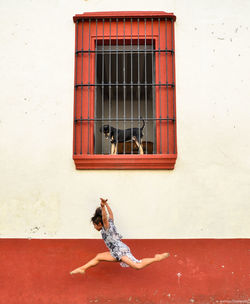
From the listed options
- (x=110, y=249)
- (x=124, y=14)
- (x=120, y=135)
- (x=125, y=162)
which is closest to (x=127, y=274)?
(x=110, y=249)

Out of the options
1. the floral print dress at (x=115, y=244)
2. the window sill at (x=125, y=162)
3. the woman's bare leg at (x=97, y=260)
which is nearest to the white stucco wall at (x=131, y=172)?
the window sill at (x=125, y=162)

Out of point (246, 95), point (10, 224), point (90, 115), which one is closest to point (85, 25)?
point (90, 115)

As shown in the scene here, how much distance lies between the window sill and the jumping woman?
2.39 ft

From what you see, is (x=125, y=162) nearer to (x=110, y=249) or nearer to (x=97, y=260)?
(x=110, y=249)

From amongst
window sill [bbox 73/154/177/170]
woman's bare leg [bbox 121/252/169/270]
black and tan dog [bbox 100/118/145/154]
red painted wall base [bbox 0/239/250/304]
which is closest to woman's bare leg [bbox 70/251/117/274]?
woman's bare leg [bbox 121/252/169/270]

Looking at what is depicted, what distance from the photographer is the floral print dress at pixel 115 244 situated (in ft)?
15.0

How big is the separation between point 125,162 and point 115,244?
3.83ft

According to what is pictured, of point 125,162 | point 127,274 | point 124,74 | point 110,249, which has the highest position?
point 124,74

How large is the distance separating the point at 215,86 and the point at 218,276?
270 cm

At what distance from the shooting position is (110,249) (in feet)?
15.3

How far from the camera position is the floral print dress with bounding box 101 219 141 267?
4.58m

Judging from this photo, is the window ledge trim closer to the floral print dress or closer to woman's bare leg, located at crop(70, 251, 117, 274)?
the floral print dress

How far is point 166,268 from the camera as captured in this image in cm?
497

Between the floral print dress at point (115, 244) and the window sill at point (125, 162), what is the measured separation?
34.0 inches
